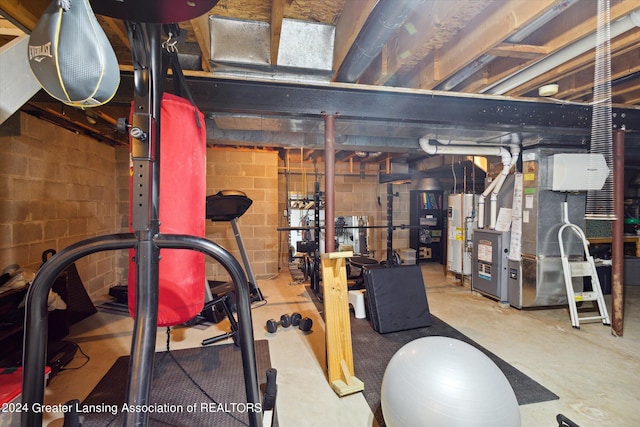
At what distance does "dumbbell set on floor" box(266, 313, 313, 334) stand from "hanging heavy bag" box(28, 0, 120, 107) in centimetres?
256

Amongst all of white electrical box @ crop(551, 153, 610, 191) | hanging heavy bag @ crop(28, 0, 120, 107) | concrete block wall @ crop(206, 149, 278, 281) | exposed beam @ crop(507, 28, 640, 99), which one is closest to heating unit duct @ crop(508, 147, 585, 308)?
white electrical box @ crop(551, 153, 610, 191)

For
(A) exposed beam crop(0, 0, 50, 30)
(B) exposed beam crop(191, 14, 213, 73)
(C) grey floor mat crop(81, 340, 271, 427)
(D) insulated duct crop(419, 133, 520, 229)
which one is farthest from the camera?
(D) insulated duct crop(419, 133, 520, 229)

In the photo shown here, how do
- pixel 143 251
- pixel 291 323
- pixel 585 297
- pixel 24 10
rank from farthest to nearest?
pixel 585 297, pixel 291 323, pixel 24 10, pixel 143 251

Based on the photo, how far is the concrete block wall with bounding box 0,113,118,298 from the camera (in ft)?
8.60

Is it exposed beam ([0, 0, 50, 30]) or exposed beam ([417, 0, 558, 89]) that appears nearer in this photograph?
exposed beam ([0, 0, 50, 30])

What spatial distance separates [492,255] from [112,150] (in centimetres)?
585

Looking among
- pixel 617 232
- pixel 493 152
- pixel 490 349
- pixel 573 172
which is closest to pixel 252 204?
pixel 493 152

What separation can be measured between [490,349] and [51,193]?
475 cm

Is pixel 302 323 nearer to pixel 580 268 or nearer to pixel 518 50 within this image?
pixel 518 50

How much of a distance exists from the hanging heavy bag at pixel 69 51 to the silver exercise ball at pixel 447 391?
1660 millimetres

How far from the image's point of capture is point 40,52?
774 mm

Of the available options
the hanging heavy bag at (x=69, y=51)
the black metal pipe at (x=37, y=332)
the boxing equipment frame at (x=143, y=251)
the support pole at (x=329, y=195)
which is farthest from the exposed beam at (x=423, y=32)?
the black metal pipe at (x=37, y=332)

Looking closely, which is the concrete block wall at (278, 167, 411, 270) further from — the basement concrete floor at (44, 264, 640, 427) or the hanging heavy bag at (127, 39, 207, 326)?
the hanging heavy bag at (127, 39, 207, 326)

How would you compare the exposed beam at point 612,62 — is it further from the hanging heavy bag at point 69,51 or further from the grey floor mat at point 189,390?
the grey floor mat at point 189,390
